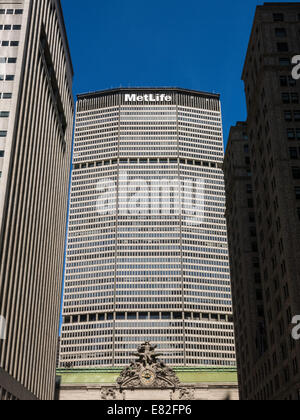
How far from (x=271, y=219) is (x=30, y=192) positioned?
41.9 m

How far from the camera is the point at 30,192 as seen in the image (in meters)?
92.1

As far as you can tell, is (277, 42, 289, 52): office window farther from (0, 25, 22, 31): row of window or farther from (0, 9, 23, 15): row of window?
(0, 25, 22, 31): row of window

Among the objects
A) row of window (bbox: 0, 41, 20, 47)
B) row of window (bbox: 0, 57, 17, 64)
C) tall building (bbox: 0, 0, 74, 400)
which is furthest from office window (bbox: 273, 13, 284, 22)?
row of window (bbox: 0, 57, 17, 64)

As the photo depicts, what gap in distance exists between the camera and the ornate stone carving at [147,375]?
431 ft

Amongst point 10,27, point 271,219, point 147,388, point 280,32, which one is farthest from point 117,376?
point 280,32

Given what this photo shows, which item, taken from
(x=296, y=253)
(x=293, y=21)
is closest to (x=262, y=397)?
(x=296, y=253)

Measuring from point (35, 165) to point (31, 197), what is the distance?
6.48m

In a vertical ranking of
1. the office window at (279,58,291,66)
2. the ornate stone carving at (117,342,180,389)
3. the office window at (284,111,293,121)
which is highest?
the office window at (279,58,291,66)

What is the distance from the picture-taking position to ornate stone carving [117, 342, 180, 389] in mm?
131500

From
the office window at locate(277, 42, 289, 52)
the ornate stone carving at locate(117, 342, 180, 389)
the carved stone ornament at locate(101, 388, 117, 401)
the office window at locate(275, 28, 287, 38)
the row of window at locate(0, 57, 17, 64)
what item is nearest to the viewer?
the row of window at locate(0, 57, 17, 64)

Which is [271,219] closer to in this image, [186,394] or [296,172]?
[296,172]

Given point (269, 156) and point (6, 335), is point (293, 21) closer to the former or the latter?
point (269, 156)

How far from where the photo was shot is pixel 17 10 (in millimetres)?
91938

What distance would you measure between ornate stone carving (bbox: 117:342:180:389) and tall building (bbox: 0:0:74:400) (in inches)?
945
